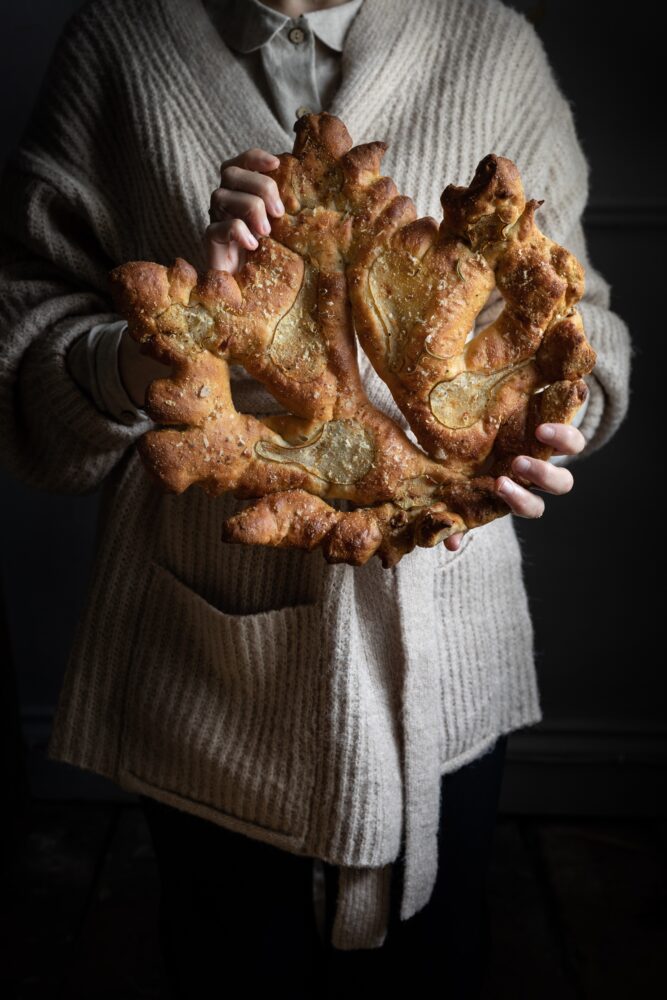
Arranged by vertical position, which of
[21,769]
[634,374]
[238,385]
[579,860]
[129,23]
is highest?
[129,23]

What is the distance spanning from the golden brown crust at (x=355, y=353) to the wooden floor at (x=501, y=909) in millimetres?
1064

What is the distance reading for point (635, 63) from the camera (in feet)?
4.64

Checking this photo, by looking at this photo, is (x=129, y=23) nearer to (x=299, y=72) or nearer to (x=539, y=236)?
(x=299, y=72)

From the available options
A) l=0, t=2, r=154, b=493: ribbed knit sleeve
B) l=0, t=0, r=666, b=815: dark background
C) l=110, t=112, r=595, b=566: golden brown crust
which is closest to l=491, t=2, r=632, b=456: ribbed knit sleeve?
l=110, t=112, r=595, b=566: golden brown crust

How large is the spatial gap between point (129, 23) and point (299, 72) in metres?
0.19

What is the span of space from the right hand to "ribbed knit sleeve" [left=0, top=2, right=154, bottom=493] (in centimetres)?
24

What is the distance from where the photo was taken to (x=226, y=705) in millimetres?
938

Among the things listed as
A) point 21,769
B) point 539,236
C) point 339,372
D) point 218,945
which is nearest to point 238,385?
point 339,372

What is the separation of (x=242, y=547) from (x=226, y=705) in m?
0.16

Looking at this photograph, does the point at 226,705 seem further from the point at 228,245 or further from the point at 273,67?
the point at 273,67

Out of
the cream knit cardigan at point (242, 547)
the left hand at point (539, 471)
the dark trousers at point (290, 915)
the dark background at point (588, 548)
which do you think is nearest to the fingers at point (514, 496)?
the left hand at point (539, 471)

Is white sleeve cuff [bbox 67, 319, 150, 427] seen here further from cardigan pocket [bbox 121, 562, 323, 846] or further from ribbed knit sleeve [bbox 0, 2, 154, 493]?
cardigan pocket [bbox 121, 562, 323, 846]

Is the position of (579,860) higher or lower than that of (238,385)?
lower

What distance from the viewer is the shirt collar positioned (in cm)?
88
